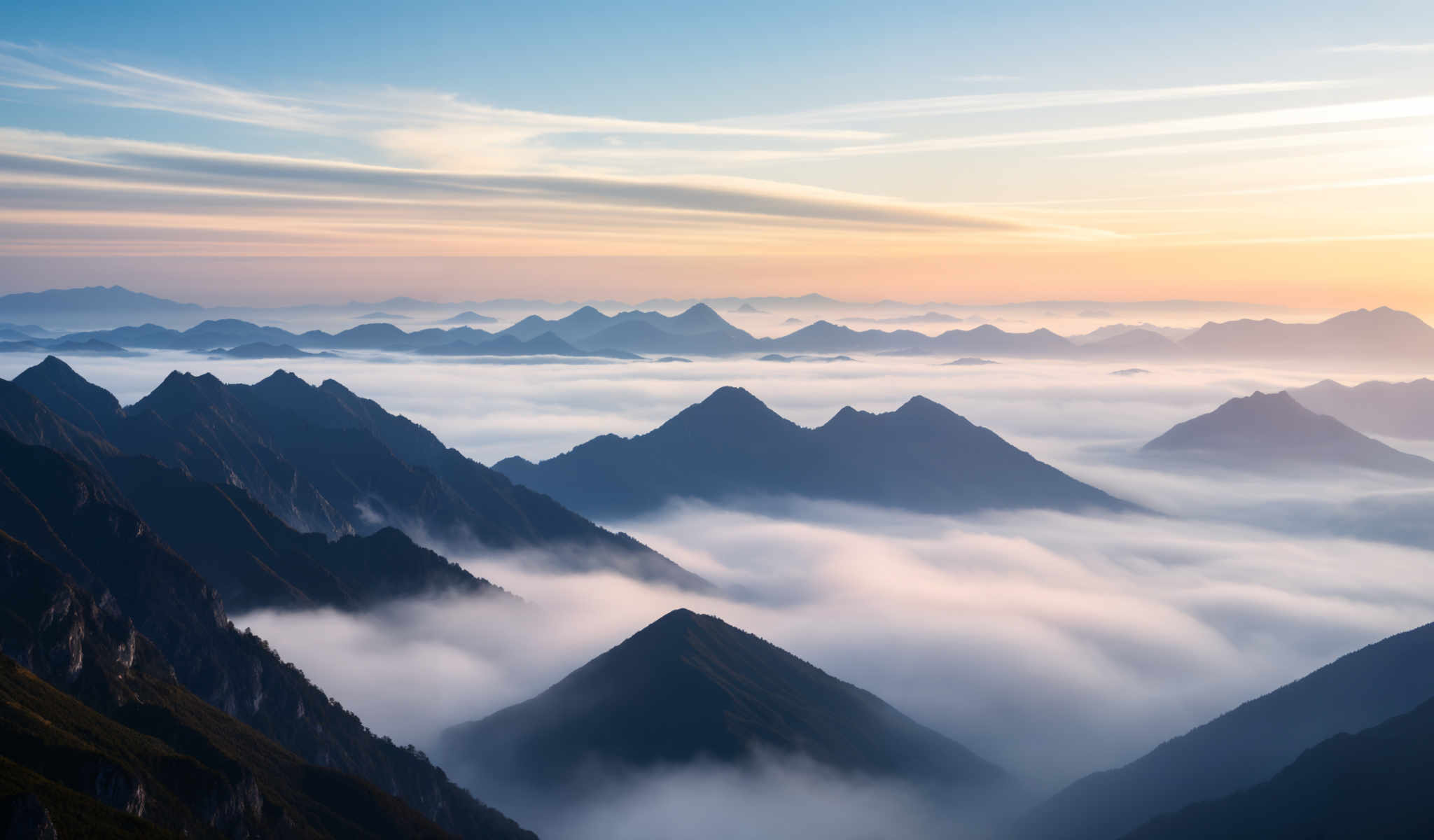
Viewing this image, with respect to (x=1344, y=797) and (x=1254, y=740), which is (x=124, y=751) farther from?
(x=1254, y=740)

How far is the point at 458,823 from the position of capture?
155000mm

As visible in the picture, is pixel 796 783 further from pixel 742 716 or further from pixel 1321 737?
pixel 1321 737

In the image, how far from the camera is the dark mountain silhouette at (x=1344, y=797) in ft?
420

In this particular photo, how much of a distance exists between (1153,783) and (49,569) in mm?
184005

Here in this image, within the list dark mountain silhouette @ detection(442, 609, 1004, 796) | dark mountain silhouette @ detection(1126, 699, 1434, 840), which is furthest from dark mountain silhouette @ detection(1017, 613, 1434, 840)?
dark mountain silhouette @ detection(442, 609, 1004, 796)

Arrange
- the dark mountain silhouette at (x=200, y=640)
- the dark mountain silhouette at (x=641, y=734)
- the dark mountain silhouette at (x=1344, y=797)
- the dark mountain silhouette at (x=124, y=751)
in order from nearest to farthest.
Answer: the dark mountain silhouette at (x=124, y=751) → the dark mountain silhouette at (x=1344, y=797) → the dark mountain silhouette at (x=200, y=640) → the dark mountain silhouette at (x=641, y=734)

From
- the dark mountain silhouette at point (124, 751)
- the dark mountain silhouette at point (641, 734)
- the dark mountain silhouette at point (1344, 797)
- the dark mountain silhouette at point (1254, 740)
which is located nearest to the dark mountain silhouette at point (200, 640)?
the dark mountain silhouette at point (124, 751)

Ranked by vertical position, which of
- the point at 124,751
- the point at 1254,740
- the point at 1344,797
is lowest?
the point at 1344,797

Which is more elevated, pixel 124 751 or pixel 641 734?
pixel 641 734

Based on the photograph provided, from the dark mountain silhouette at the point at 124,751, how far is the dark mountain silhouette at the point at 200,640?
14.2 meters

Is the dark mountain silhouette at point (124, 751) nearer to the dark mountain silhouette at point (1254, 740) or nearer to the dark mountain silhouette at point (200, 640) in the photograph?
the dark mountain silhouette at point (200, 640)

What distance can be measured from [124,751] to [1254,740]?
17772 cm

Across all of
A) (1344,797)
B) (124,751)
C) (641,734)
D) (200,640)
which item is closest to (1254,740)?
(1344,797)

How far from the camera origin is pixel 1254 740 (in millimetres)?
175625
